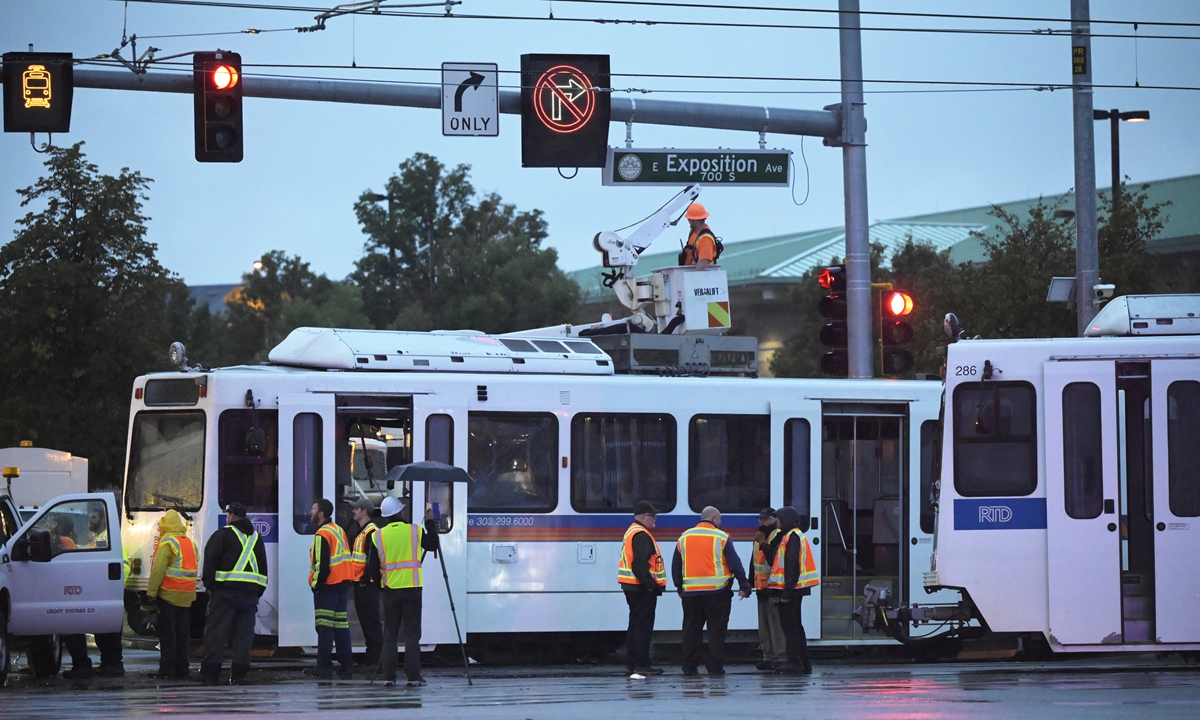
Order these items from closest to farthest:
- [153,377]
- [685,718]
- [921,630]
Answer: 1. [685,718]
2. [153,377]
3. [921,630]

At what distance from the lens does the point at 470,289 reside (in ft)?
196

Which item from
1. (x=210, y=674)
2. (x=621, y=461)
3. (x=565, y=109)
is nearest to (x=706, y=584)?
(x=621, y=461)

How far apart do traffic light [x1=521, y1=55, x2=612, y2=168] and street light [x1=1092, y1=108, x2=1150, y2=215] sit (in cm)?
1406

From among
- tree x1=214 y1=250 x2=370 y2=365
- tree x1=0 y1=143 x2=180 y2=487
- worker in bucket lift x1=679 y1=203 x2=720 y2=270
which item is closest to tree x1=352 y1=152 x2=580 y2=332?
tree x1=214 y1=250 x2=370 y2=365

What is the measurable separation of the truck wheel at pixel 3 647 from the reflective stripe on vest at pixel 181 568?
1.38 metres

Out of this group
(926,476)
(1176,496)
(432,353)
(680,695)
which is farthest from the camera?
(926,476)

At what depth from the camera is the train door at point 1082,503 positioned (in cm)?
1401

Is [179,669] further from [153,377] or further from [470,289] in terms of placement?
[470,289]

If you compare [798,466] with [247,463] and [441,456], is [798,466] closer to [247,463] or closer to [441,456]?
[441,456]

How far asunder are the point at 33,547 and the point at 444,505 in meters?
3.79

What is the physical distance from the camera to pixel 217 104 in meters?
16.8

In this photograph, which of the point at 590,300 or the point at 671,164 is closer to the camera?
the point at 671,164

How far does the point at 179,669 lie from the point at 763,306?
43643 mm

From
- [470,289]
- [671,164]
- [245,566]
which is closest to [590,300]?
[470,289]
